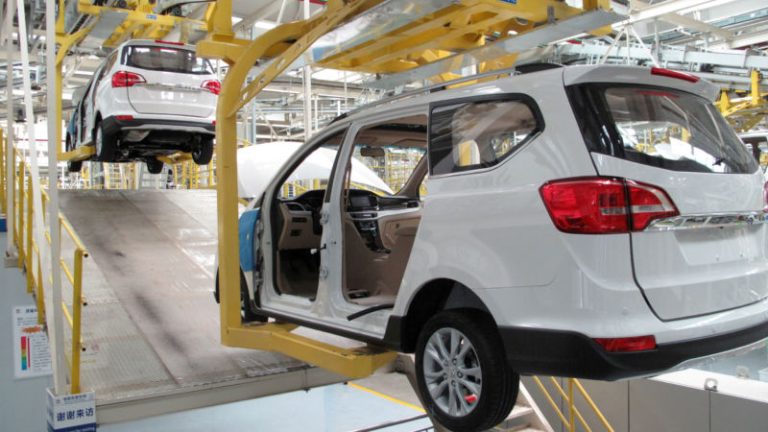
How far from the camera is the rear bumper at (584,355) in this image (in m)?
2.39

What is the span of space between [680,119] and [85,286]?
16.4ft

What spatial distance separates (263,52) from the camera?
412 centimetres

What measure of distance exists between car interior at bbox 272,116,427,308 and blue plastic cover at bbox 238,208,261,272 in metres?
0.18

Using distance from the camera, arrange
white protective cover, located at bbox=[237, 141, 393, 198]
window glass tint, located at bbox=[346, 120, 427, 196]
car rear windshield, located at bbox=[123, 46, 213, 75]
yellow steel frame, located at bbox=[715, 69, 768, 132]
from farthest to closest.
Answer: yellow steel frame, located at bbox=[715, 69, 768, 132] → car rear windshield, located at bbox=[123, 46, 213, 75] → white protective cover, located at bbox=[237, 141, 393, 198] → window glass tint, located at bbox=[346, 120, 427, 196]

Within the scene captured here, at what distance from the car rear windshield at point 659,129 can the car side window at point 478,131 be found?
235 mm

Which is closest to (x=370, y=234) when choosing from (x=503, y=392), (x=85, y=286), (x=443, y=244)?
(x=443, y=244)

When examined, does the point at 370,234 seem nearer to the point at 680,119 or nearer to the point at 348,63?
the point at 348,63

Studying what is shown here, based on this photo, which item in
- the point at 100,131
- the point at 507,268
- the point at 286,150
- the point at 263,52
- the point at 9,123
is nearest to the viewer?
the point at 507,268

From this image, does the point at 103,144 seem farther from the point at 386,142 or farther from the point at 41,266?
the point at 386,142

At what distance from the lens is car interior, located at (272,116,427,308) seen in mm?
3998

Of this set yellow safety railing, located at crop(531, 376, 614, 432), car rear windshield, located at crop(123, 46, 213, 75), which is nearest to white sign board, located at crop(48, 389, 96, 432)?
yellow safety railing, located at crop(531, 376, 614, 432)

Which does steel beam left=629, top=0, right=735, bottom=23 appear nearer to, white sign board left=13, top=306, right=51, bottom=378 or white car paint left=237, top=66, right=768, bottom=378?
white car paint left=237, top=66, right=768, bottom=378

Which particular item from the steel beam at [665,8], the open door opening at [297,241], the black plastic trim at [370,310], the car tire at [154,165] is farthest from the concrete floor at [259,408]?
the steel beam at [665,8]

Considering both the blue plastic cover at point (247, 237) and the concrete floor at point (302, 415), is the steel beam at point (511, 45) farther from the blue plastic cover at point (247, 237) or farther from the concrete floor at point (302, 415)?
the concrete floor at point (302, 415)
